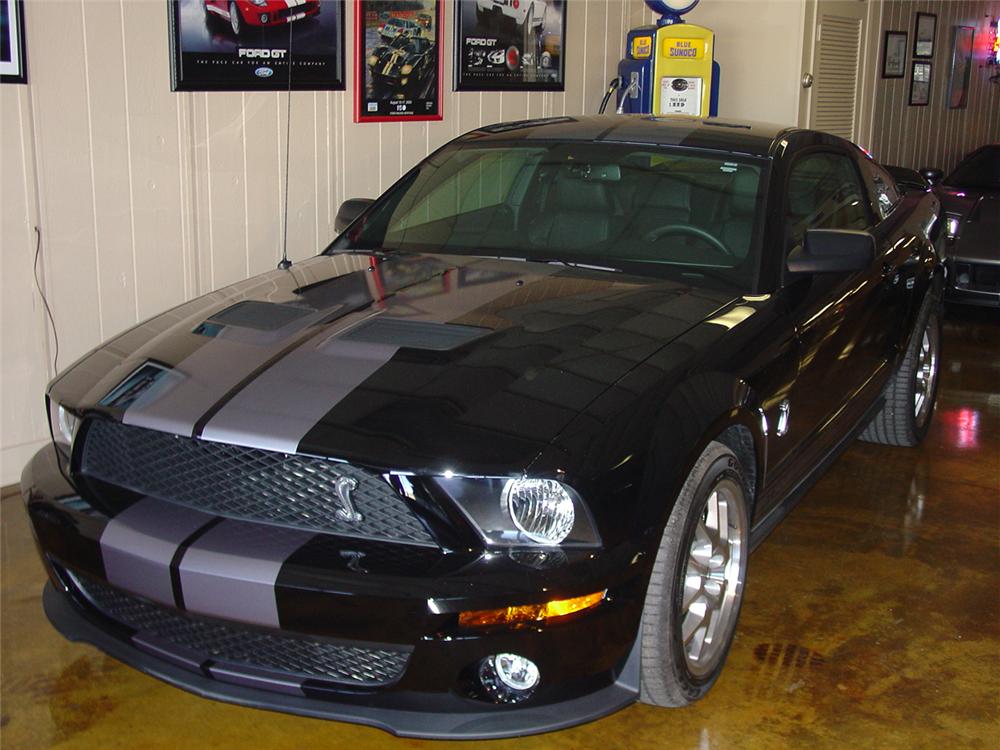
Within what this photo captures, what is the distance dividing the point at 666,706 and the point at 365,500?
0.82 meters

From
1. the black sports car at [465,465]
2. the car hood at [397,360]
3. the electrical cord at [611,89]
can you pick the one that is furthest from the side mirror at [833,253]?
the electrical cord at [611,89]

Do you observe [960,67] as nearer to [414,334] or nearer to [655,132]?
[655,132]

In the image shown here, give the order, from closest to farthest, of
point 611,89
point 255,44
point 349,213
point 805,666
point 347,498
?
point 347,498, point 805,666, point 349,213, point 255,44, point 611,89

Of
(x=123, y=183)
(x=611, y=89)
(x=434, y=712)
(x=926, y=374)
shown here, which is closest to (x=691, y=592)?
(x=434, y=712)

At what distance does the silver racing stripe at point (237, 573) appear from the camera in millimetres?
2051

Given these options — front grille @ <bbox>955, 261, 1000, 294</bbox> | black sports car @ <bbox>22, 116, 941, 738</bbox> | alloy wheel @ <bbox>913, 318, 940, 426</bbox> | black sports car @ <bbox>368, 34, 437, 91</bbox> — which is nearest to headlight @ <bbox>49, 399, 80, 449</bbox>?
black sports car @ <bbox>22, 116, 941, 738</bbox>

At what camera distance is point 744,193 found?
3.17 metres

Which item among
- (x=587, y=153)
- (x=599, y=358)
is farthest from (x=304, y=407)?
(x=587, y=153)

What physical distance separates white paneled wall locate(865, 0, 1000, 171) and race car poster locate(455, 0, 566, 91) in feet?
13.1

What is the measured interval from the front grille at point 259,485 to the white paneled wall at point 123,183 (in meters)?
1.85

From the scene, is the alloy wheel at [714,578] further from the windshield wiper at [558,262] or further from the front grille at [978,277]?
the front grille at [978,277]

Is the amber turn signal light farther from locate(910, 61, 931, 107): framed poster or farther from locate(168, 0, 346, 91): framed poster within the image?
locate(910, 61, 931, 107): framed poster

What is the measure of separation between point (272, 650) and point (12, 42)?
2527 millimetres

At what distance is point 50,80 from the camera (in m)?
3.90
